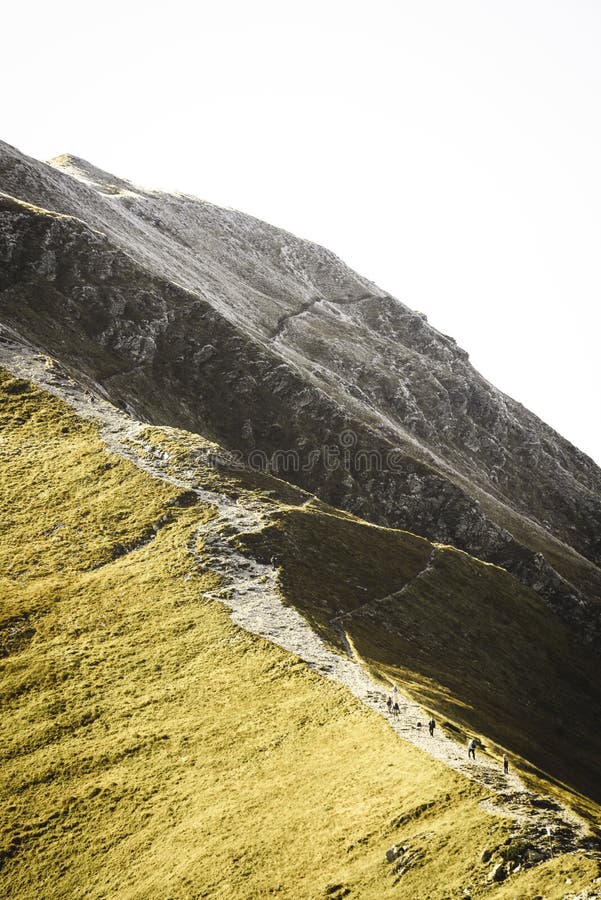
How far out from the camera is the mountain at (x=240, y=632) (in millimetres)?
28672

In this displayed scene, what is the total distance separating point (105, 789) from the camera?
33969mm

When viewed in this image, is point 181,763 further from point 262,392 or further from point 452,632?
point 262,392

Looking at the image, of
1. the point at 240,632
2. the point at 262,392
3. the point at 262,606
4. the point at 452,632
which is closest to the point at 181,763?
the point at 240,632

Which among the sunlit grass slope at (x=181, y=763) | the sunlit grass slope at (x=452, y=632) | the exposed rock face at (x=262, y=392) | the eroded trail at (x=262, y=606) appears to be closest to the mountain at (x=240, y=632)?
the sunlit grass slope at (x=181, y=763)

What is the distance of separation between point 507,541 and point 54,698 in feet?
279

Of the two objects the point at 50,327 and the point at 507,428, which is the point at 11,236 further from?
the point at 507,428

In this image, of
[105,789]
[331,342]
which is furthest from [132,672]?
[331,342]

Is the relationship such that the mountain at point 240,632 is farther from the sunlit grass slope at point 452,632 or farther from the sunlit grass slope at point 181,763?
the sunlit grass slope at point 452,632

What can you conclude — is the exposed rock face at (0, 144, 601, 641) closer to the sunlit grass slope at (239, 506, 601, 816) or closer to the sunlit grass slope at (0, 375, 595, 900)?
the sunlit grass slope at (239, 506, 601, 816)

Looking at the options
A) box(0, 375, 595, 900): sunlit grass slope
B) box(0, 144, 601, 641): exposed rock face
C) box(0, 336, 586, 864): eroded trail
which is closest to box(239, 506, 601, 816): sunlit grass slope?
box(0, 336, 586, 864): eroded trail

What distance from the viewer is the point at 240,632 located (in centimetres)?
4591

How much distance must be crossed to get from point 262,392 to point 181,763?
84022mm

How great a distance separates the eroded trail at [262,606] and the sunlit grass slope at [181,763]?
1370 mm

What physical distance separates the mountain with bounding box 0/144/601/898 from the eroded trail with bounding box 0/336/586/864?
0.26m
